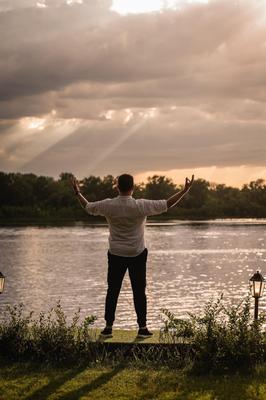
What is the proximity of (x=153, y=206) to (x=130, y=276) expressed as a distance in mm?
880

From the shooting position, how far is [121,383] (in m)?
6.70

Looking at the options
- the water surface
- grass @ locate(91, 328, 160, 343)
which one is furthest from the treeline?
grass @ locate(91, 328, 160, 343)

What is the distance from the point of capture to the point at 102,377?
271 inches

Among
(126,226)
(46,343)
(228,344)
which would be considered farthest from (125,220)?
(228,344)

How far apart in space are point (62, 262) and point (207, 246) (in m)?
20.2

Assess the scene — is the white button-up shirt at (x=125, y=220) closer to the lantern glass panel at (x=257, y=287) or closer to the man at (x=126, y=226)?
the man at (x=126, y=226)

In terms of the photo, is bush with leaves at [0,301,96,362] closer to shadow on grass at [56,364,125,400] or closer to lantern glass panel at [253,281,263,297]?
shadow on grass at [56,364,125,400]

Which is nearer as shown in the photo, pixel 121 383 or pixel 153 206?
pixel 121 383

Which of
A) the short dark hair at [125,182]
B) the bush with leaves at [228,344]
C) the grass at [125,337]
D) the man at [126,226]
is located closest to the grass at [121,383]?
the bush with leaves at [228,344]

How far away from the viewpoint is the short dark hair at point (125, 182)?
7805 millimetres

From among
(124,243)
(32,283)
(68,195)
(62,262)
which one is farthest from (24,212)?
(124,243)

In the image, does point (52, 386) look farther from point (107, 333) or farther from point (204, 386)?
point (107, 333)

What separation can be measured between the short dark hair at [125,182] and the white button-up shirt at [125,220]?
4.1 inches

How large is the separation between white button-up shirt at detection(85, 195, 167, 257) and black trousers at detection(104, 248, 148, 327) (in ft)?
0.23
